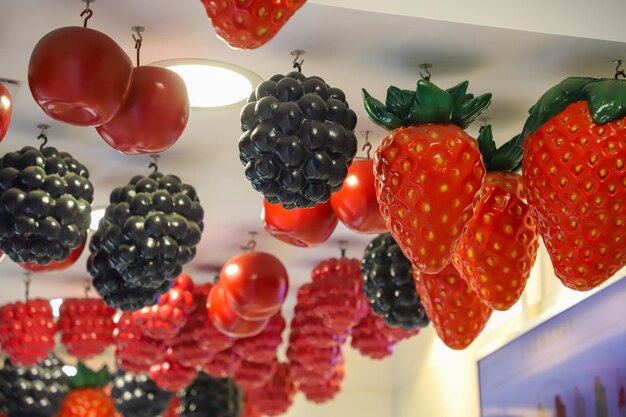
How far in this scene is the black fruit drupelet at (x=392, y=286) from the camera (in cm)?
264

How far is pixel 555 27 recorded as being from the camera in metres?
2.14

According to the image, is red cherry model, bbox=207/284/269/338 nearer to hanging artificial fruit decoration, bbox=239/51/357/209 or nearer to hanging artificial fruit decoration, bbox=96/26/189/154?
hanging artificial fruit decoration, bbox=96/26/189/154

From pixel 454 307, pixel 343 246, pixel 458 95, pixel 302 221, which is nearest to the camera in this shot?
pixel 458 95

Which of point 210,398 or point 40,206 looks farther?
point 210,398

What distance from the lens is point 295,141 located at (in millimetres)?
1943

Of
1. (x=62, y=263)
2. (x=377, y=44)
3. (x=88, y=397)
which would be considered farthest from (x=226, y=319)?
(x=377, y=44)

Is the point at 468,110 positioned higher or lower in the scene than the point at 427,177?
higher

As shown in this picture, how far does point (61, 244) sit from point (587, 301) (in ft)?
4.26

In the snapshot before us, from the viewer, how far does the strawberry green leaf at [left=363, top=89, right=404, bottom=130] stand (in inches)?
80.7

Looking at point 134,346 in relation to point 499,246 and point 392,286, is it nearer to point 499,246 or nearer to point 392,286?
point 392,286

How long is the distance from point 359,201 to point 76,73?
0.73 meters

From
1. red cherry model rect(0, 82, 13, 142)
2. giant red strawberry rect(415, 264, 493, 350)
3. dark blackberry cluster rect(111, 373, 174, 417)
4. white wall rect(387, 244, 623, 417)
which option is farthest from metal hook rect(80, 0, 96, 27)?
dark blackberry cluster rect(111, 373, 174, 417)

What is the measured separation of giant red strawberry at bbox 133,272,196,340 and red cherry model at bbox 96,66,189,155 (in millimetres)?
1017

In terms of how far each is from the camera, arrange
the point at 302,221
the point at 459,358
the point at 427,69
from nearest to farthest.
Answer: the point at 427,69 < the point at 302,221 < the point at 459,358
